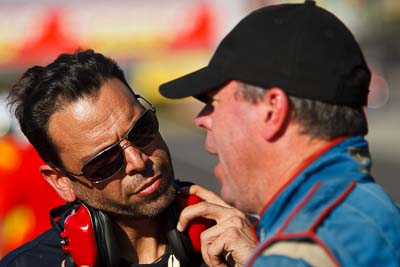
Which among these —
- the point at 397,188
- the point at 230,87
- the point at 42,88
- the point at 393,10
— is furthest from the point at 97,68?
the point at 393,10

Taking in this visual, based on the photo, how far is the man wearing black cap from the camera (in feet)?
7.54

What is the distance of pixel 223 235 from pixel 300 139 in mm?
865

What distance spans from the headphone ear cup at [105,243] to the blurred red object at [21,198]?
10.0 ft

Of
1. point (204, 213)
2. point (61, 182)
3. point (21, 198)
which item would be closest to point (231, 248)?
point (204, 213)

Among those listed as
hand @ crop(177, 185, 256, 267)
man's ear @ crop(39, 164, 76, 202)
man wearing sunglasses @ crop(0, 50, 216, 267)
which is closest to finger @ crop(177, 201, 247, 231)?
hand @ crop(177, 185, 256, 267)

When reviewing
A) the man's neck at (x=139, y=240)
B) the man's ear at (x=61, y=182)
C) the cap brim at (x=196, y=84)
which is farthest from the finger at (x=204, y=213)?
the cap brim at (x=196, y=84)

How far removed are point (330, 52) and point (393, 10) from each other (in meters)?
47.8

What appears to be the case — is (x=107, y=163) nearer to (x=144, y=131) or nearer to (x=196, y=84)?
(x=144, y=131)

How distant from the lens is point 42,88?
3719mm

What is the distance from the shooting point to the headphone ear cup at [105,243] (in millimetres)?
3475

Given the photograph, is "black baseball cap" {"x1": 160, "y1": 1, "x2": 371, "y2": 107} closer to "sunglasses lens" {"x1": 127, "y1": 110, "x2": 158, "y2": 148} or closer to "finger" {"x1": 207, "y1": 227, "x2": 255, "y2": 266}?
"finger" {"x1": 207, "y1": 227, "x2": 255, "y2": 266}

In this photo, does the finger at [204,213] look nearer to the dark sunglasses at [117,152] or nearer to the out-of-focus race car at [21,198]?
the dark sunglasses at [117,152]

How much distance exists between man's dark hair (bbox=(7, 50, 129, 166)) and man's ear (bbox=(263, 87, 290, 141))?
134 centimetres

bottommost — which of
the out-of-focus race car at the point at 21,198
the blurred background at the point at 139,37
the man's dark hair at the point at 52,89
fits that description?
the blurred background at the point at 139,37
